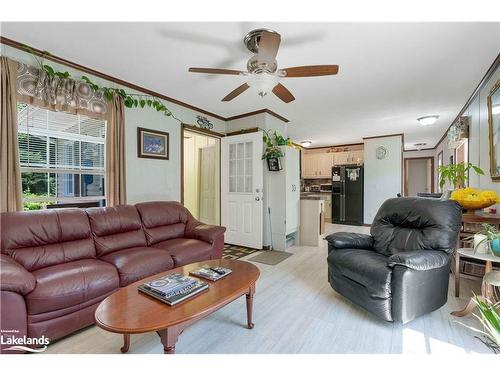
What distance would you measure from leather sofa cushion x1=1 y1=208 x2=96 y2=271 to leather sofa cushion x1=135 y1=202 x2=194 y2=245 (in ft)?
2.03

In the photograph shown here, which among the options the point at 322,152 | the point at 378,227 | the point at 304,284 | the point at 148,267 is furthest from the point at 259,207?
the point at 322,152

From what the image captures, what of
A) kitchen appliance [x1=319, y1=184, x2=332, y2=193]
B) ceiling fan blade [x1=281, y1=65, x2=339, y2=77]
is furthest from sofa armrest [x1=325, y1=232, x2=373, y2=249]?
kitchen appliance [x1=319, y1=184, x2=332, y2=193]

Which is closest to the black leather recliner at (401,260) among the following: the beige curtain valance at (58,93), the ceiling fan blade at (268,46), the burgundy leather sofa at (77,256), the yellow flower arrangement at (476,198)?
the yellow flower arrangement at (476,198)

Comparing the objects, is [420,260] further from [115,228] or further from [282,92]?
[115,228]

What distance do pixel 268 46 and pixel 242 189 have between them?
2.84 m

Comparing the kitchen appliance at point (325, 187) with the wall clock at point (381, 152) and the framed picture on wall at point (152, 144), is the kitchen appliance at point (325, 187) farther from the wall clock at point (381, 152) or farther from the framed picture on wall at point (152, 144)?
the framed picture on wall at point (152, 144)

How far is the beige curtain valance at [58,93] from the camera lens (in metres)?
2.26

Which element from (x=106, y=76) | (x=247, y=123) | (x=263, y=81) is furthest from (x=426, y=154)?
(x=106, y=76)

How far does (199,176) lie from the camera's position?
18.6 ft

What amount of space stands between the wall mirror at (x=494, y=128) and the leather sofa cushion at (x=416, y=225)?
2.61 feet

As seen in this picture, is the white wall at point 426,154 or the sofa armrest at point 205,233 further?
the white wall at point 426,154

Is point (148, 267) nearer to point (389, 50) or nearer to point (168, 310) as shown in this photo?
point (168, 310)

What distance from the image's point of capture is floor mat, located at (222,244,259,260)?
3.84m
